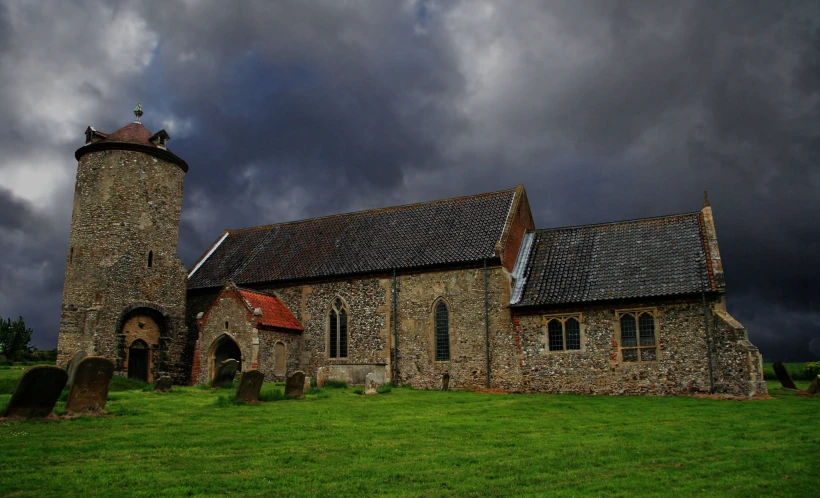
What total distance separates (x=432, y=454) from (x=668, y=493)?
466 centimetres

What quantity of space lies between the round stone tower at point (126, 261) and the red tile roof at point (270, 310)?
5.33 metres

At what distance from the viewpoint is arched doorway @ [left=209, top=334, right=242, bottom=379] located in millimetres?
31647

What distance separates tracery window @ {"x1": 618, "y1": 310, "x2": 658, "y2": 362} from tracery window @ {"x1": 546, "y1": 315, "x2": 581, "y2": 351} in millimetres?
1983

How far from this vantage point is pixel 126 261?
33.2 meters

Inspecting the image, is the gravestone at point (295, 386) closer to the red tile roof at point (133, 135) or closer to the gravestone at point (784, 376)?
the red tile roof at point (133, 135)

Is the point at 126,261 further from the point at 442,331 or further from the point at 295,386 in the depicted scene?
the point at 442,331

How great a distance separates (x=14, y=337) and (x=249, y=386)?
41467mm

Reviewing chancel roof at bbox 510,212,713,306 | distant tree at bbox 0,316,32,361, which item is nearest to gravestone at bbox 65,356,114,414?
chancel roof at bbox 510,212,713,306

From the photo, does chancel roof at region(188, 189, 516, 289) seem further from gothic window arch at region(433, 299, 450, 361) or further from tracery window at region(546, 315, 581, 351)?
tracery window at region(546, 315, 581, 351)

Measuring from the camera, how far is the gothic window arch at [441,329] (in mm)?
31156

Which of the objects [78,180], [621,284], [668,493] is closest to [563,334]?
[621,284]

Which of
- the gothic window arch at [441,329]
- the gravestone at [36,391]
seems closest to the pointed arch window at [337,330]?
the gothic window arch at [441,329]

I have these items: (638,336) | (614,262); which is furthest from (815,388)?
(614,262)

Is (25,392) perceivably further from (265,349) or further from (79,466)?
(265,349)
